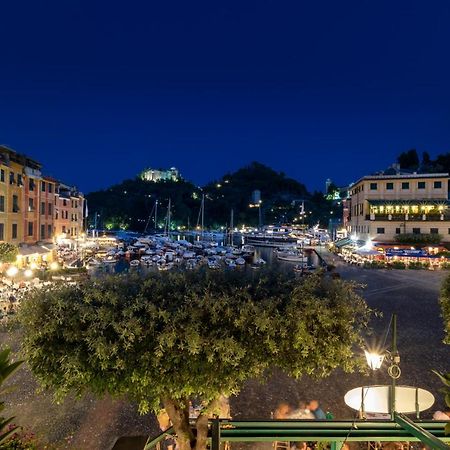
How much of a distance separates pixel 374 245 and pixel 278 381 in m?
42.9

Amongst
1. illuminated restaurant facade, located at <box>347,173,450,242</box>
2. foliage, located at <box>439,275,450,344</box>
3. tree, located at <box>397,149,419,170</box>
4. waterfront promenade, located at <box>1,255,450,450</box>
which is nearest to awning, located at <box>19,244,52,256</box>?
waterfront promenade, located at <box>1,255,450,450</box>

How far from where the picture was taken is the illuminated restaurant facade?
50562 mm

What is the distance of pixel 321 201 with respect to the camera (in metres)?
152

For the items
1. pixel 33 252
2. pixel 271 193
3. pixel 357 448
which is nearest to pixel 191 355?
pixel 357 448

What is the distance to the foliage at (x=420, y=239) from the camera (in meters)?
49.7

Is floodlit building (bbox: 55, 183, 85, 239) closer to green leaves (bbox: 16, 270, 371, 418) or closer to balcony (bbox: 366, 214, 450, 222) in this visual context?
balcony (bbox: 366, 214, 450, 222)

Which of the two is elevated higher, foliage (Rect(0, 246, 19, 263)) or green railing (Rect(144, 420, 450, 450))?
foliage (Rect(0, 246, 19, 263))

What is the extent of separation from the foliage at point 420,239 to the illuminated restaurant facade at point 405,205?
1061 millimetres

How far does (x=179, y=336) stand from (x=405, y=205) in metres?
54.2

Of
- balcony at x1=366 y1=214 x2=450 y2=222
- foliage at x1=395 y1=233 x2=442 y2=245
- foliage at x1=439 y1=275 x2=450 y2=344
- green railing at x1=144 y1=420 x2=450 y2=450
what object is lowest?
green railing at x1=144 y1=420 x2=450 y2=450

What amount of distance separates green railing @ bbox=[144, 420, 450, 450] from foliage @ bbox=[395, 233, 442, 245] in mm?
49810

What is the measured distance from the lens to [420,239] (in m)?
49.9

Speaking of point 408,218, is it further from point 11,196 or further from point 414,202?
point 11,196

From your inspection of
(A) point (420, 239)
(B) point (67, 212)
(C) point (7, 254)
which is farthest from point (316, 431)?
(B) point (67, 212)
